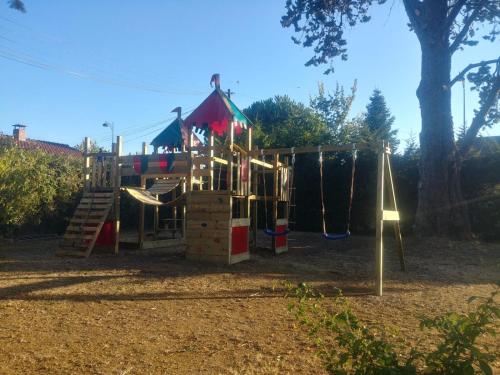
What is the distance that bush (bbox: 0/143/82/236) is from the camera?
10.2 m

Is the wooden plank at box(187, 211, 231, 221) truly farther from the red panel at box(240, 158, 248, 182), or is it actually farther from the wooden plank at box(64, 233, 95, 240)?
the wooden plank at box(64, 233, 95, 240)

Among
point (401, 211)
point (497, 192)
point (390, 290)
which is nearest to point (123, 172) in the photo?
point (390, 290)

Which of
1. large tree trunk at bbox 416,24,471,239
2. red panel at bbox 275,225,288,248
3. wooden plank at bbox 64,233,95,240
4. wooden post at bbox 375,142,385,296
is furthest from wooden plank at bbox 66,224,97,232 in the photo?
large tree trunk at bbox 416,24,471,239

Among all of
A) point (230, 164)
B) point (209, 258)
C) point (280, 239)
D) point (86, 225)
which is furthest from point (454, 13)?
point (86, 225)

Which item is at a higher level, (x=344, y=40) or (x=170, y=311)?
(x=344, y=40)

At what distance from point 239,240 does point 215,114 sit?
4269 millimetres

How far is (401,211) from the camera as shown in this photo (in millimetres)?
15445

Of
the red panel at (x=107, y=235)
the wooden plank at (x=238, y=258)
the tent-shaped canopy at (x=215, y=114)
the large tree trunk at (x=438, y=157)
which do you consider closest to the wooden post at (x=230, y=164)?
the wooden plank at (x=238, y=258)

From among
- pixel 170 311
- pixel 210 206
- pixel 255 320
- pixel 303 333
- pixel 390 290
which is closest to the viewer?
pixel 303 333

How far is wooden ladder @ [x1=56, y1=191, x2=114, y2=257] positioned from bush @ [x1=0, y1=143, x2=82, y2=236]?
133 centimetres

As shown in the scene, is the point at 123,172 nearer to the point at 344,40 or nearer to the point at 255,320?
the point at 255,320

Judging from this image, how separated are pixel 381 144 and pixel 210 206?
3859 millimetres

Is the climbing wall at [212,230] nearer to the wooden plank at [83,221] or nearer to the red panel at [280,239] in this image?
the red panel at [280,239]

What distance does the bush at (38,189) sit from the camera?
10.2 meters
